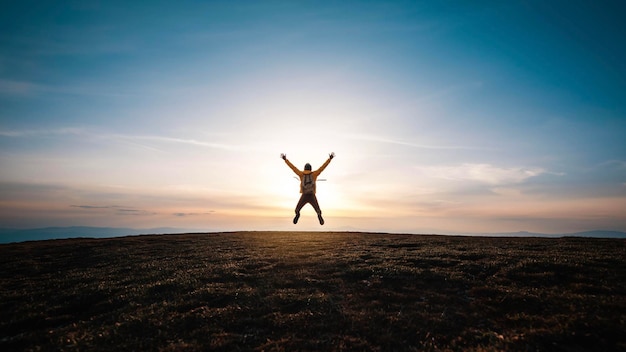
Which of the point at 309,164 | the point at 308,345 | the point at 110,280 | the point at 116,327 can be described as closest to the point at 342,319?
the point at 308,345

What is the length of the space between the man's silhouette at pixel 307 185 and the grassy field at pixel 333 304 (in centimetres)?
654

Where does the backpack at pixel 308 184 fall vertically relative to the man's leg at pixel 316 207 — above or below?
above

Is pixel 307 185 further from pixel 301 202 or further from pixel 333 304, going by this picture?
pixel 333 304

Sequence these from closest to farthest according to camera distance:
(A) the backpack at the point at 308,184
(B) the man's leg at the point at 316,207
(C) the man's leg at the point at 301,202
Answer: (A) the backpack at the point at 308,184
(C) the man's leg at the point at 301,202
(B) the man's leg at the point at 316,207

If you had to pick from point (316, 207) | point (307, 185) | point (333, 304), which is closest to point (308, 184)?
point (307, 185)

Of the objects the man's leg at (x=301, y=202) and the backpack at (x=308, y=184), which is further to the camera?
the man's leg at (x=301, y=202)

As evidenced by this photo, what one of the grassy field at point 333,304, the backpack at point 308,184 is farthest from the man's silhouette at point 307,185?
the grassy field at point 333,304

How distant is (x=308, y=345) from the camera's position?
10.4 meters

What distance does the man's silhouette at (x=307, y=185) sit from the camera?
28469mm

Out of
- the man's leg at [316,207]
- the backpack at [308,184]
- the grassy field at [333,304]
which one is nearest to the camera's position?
the grassy field at [333,304]

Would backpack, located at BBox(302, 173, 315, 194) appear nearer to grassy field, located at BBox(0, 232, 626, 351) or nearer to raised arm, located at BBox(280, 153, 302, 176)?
raised arm, located at BBox(280, 153, 302, 176)

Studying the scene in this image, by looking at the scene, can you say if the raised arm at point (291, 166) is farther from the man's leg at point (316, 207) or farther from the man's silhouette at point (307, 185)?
the man's leg at point (316, 207)

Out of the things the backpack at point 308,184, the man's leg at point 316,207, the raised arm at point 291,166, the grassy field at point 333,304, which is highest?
the raised arm at point 291,166

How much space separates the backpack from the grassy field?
22.2 ft
